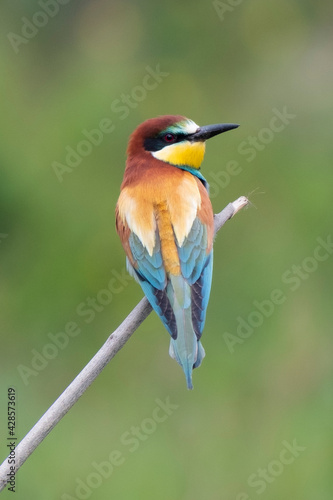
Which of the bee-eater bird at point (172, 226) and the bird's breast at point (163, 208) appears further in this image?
the bird's breast at point (163, 208)

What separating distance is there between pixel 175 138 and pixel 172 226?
37 cm

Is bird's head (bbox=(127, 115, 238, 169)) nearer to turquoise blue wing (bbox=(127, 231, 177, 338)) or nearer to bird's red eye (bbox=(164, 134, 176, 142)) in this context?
bird's red eye (bbox=(164, 134, 176, 142))

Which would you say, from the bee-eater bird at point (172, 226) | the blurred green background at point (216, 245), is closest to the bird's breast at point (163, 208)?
the bee-eater bird at point (172, 226)

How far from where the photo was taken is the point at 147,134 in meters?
2.89

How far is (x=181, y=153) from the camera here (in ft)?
9.36

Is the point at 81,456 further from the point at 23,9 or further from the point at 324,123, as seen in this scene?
the point at 23,9

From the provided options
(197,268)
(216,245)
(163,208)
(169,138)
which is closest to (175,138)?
(169,138)

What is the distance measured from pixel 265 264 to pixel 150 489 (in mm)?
1306

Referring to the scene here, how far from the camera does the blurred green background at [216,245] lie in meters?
3.92

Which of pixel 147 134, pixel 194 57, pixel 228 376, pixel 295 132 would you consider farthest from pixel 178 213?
pixel 194 57

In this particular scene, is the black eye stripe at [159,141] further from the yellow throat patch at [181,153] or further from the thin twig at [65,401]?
the thin twig at [65,401]

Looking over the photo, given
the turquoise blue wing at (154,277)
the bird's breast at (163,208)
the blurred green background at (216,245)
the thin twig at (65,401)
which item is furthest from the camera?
the blurred green background at (216,245)

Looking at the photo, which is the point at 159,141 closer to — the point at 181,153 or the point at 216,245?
the point at 181,153

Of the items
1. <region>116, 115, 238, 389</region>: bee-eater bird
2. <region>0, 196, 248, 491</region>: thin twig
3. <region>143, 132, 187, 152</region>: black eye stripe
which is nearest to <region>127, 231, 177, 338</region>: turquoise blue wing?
<region>116, 115, 238, 389</region>: bee-eater bird
